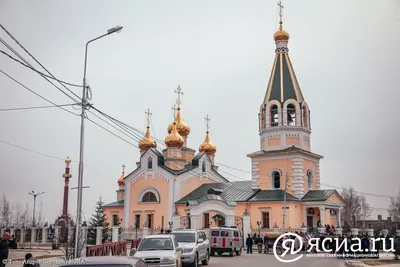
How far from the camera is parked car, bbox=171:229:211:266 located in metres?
18.2

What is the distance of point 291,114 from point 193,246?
24.7 meters

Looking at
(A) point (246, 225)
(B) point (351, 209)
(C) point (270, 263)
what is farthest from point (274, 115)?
(B) point (351, 209)

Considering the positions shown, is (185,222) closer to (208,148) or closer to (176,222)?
(176,222)

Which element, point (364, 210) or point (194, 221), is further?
point (364, 210)

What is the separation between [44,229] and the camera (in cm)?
3947

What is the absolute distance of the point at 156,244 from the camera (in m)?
16.1

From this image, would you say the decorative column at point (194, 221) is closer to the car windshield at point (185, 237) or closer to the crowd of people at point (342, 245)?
the crowd of people at point (342, 245)

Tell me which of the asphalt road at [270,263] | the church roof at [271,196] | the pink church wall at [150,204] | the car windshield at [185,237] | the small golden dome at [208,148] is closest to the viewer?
the car windshield at [185,237]

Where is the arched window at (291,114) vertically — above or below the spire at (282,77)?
below

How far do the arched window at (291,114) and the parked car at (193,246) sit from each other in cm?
2209

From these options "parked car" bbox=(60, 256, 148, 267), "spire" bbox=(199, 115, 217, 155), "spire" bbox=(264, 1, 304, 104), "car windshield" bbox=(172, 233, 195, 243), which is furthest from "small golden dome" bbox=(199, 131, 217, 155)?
"parked car" bbox=(60, 256, 148, 267)

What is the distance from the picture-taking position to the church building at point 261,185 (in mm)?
37812

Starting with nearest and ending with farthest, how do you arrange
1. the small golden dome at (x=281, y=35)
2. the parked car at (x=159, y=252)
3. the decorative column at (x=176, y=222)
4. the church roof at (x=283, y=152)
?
the parked car at (x=159, y=252) < the decorative column at (x=176, y=222) < the church roof at (x=283, y=152) < the small golden dome at (x=281, y=35)

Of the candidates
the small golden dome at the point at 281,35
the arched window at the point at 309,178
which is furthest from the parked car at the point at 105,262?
the small golden dome at the point at 281,35
